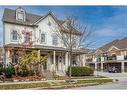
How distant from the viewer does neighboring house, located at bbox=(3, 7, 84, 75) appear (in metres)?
25.1

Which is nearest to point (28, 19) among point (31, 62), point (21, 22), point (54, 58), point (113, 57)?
point (21, 22)

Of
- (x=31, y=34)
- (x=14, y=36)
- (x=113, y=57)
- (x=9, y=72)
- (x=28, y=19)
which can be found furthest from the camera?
(x=31, y=34)

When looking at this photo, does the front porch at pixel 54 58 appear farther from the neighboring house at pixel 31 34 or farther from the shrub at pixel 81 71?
the shrub at pixel 81 71

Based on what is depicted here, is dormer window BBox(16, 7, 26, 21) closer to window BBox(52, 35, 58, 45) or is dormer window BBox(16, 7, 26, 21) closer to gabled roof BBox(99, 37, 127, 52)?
window BBox(52, 35, 58, 45)

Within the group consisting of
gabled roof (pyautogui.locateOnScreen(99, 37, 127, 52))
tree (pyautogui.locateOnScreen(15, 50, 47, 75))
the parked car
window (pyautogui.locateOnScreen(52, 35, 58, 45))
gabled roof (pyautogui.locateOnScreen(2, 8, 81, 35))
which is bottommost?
the parked car

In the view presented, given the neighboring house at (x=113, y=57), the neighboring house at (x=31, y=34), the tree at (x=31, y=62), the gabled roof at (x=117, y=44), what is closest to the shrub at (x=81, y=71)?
the neighboring house at (x=31, y=34)

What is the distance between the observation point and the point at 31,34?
26.3 meters

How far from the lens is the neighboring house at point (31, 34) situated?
25.1 meters

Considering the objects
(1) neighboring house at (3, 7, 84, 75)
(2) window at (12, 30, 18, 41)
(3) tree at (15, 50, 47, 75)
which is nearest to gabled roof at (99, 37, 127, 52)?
(1) neighboring house at (3, 7, 84, 75)

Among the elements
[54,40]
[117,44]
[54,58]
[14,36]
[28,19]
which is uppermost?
[28,19]

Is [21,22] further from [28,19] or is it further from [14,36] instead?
[14,36]
